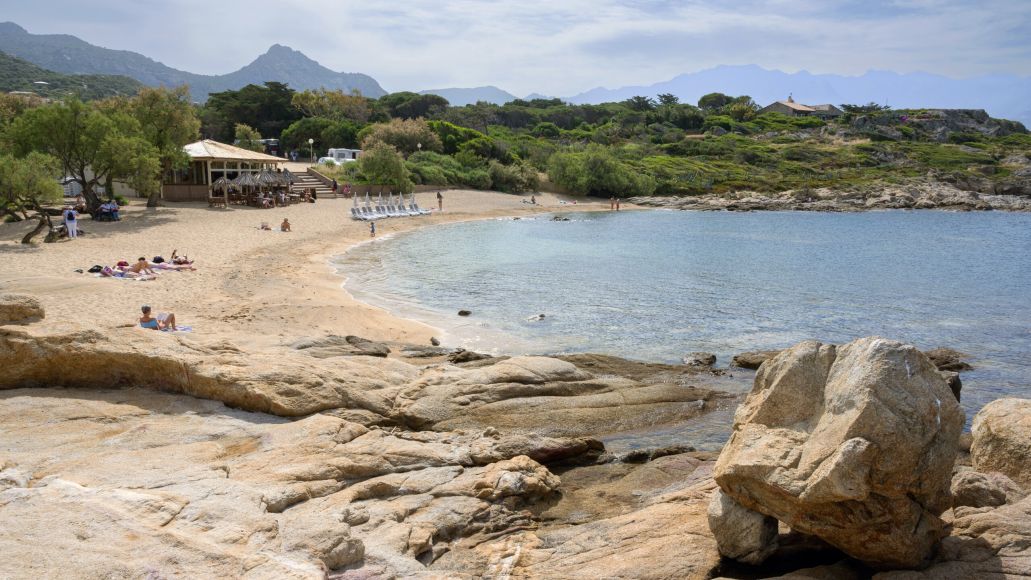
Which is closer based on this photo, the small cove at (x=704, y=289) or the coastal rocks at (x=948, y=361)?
the coastal rocks at (x=948, y=361)

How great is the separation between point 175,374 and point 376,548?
14.7 ft

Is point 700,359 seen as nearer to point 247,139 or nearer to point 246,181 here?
point 246,181

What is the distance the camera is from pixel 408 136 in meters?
64.6

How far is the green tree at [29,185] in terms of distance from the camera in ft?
80.7

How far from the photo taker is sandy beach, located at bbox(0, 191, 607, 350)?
50.0 feet

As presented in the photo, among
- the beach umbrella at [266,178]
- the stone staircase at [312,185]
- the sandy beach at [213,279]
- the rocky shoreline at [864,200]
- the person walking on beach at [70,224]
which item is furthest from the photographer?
the rocky shoreline at [864,200]

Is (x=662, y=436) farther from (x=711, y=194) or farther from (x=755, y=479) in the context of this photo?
(x=711, y=194)

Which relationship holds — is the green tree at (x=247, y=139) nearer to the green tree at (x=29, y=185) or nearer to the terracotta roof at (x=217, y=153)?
the terracotta roof at (x=217, y=153)

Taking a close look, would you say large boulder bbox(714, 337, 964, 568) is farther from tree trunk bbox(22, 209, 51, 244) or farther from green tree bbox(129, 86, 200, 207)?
green tree bbox(129, 86, 200, 207)

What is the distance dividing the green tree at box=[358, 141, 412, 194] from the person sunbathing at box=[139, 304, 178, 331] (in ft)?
123

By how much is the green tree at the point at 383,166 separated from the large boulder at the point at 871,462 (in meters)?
47.3

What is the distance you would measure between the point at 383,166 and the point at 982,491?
4754 cm

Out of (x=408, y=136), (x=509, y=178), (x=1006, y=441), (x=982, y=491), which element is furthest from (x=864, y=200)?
(x=982, y=491)

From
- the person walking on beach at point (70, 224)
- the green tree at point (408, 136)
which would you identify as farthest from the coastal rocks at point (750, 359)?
the green tree at point (408, 136)
